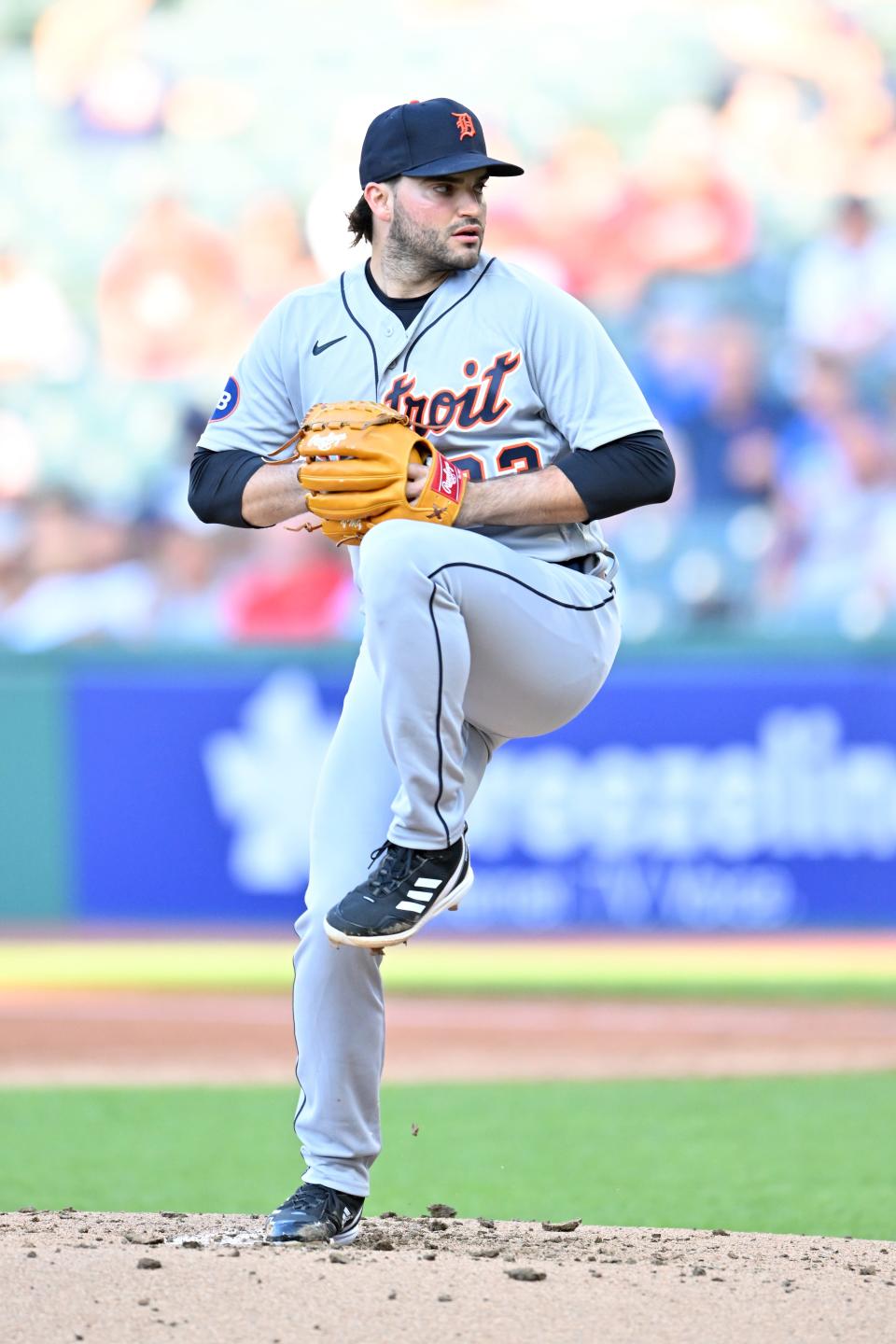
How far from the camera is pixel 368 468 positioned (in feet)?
9.87

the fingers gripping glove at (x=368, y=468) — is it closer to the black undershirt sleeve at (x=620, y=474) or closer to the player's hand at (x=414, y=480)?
the player's hand at (x=414, y=480)

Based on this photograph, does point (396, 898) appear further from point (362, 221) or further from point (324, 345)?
point (362, 221)

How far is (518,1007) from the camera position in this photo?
847cm

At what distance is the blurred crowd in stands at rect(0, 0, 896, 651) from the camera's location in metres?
10.9

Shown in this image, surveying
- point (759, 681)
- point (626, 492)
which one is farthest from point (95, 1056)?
point (626, 492)

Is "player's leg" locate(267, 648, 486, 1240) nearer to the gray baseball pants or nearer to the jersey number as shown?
the gray baseball pants

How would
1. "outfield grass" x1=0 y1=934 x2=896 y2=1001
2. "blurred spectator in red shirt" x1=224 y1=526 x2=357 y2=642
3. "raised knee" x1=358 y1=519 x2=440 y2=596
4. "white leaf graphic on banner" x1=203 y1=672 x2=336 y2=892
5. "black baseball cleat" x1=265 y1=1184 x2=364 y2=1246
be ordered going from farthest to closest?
"blurred spectator in red shirt" x1=224 y1=526 x2=357 y2=642 → "white leaf graphic on banner" x1=203 y1=672 x2=336 y2=892 → "outfield grass" x1=0 y1=934 x2=896 y2=1001 → "black baseball cleat" x1=265 y1=1184 x2=364 y2=1246 → "raised knee" x1=358 y1=519 x2=440 y2=596

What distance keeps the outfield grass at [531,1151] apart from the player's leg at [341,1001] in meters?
1.23

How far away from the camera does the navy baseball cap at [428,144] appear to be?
3.24 m

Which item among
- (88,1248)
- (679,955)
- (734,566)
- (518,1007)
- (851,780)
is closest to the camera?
(88,1248)

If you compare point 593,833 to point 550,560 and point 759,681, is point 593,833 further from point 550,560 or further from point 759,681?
point 550,560

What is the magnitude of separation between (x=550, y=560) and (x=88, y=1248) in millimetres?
1359

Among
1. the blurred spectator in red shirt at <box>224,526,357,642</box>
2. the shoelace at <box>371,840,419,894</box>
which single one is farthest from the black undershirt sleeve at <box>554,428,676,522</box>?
the blurred spectator in red shirt at <box>224,526,357,642</box>

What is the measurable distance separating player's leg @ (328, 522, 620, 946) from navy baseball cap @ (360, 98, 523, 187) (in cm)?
64
